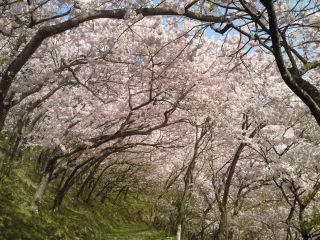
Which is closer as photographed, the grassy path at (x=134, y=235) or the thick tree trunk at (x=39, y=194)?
the thick tree trunk at (x=39, y=194)

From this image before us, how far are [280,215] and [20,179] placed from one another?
13.9 metres

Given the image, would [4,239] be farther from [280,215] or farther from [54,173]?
[280,215]

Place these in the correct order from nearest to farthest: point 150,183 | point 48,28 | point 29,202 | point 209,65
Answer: point 48,28
point 29,202
point 209,65
point 150,183

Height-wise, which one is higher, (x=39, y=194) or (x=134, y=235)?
(x=39, y=194)

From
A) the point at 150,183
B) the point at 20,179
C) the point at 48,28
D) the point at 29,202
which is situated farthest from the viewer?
the point at 150,183

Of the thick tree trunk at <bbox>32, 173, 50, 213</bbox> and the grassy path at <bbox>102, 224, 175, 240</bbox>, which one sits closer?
the thick tree trunk at <bbox>32, 173, 50, 213</bbox>

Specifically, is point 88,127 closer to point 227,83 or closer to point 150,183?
point 227,83

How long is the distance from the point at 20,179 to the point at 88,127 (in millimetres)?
4628

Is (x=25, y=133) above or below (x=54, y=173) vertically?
above

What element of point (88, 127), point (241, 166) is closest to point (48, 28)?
point (88, 127)

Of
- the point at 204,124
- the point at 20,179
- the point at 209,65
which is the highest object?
the point at 209,65

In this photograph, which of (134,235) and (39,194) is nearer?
(39,194)

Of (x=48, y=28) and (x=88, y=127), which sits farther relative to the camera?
(x=88, y=127)

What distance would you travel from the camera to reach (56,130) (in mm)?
18656
